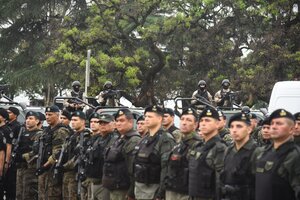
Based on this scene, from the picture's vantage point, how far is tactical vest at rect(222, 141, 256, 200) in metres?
7.33

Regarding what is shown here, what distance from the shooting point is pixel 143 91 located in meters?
30.5

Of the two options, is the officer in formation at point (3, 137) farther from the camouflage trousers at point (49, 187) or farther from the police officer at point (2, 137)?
the camouflage trousers at point (49, 187)

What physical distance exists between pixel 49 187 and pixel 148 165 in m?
3.19

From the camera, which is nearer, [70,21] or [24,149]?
[24,149]

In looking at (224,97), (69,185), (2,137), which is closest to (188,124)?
A: (69,185)

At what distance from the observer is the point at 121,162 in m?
9.53

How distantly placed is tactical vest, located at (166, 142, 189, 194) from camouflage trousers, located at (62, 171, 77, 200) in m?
2.94

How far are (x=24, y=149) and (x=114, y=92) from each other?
365 centimetres

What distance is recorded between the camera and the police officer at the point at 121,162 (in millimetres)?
9453

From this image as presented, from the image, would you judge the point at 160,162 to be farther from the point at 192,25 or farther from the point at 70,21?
the point at 70,21

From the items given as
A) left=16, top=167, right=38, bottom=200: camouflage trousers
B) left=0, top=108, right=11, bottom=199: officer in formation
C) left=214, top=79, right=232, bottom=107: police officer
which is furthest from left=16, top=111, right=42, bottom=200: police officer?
left=214, top=79, right=232, bottom=107: police officer

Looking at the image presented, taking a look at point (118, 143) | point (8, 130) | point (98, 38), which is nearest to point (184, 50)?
point (98, 38)

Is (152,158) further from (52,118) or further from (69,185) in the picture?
(52,118)

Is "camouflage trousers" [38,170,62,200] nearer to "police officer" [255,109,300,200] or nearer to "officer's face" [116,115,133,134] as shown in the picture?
"officer's face" [116,115,133,134]
